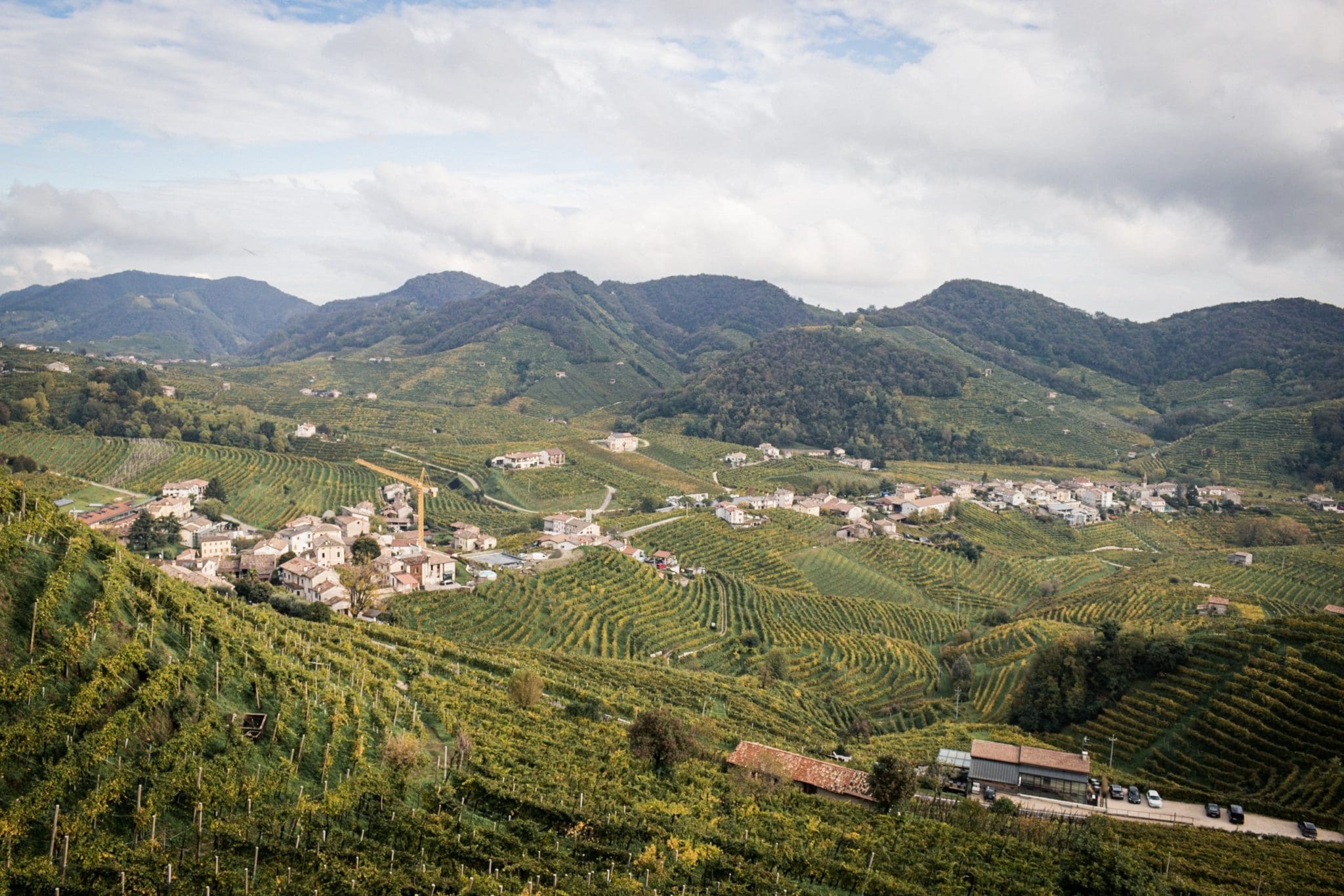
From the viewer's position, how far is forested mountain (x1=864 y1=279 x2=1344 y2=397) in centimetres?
15025

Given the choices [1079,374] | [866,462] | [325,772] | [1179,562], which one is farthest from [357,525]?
[1079,374]

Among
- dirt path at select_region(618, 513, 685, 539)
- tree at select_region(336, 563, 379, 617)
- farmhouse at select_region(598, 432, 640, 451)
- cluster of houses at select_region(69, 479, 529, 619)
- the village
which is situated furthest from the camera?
farmhouse at select_region(598, 432, 640, 451)

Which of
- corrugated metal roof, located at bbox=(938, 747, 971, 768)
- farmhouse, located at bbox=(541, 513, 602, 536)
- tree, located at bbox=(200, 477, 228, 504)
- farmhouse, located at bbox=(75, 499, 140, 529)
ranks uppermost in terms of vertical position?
farmhouse, located at bbox=(541, 513, 602, 536)

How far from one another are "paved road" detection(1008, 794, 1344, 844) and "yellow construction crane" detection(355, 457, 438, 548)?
46.9 metres

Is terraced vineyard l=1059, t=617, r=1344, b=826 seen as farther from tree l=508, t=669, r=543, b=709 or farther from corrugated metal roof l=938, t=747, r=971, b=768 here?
tree l=508, t=669, r=543, b=709

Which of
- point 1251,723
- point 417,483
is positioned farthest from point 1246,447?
point 417,483

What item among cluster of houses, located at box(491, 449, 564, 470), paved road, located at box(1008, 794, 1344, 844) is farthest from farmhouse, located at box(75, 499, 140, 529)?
paved road, located at box(1008, 794, 1344, 844)

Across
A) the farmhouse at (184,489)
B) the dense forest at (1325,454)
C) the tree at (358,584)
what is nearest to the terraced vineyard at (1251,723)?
the tree at (358,584)

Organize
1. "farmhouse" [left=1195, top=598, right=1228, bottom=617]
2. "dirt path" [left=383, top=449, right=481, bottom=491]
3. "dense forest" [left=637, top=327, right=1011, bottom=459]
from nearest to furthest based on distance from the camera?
"farmhouse" [left=1195, top=598, right=1228, bottom=617] < "dirt path" [left=383, top=449, right=481, bottom=491] < "dense forest" [left=637, top=327, right=1011, bottom=459]

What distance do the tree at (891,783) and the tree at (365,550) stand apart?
1247 inches

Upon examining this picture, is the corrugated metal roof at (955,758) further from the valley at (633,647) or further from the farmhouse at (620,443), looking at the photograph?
the farmhouse at (620,443)

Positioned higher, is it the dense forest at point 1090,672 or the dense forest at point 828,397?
the dense forest at point 828,397

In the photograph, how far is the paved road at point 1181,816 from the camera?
76.8 ft

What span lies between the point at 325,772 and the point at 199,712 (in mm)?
2506
